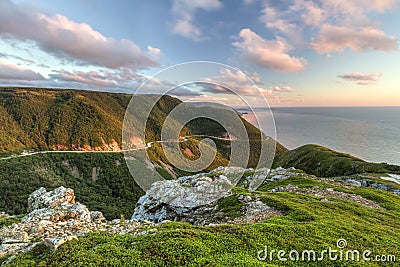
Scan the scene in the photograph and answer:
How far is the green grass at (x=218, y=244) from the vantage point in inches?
354

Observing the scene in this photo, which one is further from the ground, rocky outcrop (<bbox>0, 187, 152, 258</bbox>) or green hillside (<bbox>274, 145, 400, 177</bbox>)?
rocky outcrop (<bbox>0, 187, 152, 258</bbox>)

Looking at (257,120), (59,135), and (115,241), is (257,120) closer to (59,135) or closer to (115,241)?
(115,241)

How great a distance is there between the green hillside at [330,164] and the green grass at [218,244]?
51.5 metres

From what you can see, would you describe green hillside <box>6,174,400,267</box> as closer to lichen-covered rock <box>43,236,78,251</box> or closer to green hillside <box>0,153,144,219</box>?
lichen-covered rock <box>43,236,78,251</box>

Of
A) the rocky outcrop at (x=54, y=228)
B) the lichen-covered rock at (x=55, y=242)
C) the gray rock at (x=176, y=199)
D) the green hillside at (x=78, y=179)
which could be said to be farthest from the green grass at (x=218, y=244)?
the green hillside at (x=78, y=179)

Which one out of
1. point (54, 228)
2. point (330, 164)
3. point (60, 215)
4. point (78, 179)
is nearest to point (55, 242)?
point (54, 228)

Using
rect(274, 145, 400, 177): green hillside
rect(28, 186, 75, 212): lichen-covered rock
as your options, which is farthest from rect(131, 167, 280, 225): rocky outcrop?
rect(274, 145, 400, 177): green hillside

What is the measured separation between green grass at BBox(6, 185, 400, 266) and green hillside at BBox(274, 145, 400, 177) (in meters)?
51.5

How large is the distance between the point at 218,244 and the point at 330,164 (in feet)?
225

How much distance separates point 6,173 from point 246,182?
135 metres

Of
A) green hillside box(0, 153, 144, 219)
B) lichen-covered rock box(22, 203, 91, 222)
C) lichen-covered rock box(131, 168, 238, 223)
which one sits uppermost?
lichen-covered rock box(22, 203, 91, 222)

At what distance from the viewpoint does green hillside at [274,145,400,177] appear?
57.0 meters

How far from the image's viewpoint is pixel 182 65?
14.3 m

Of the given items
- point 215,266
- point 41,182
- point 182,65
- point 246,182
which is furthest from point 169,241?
point 41,182
